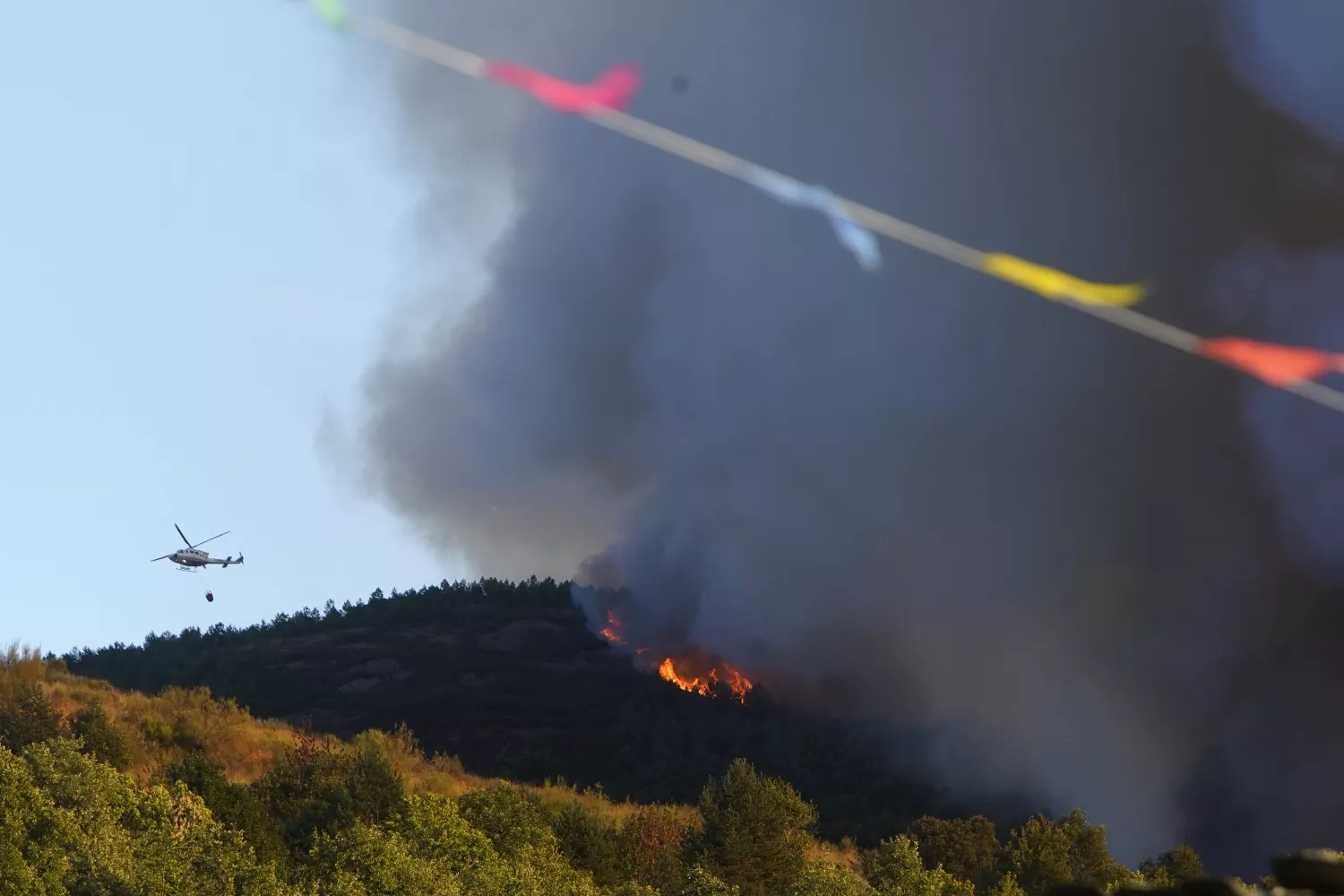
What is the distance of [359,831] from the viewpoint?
70750 millimetres

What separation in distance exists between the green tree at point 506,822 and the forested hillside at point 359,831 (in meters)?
0.12

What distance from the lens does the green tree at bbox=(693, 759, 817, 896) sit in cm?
8700

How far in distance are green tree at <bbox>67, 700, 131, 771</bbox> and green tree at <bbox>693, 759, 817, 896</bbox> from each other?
36.1 meters

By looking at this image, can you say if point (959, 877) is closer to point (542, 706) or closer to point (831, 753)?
point (831, 753)

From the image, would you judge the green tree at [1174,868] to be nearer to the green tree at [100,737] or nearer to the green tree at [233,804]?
the green tree at [233,804]

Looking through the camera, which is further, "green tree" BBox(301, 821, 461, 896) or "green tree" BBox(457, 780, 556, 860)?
"green tree" BBox(457, 780, 556, 860)

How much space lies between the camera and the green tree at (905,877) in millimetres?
78938

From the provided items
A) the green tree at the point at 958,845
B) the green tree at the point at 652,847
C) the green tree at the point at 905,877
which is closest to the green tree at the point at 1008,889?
the green tree at the point at 905,877

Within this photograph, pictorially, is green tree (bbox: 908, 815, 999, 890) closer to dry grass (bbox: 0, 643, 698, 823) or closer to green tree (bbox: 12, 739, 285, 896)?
dry grass (bbox: 0, 643, 698, 823)

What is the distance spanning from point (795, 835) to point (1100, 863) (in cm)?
2467

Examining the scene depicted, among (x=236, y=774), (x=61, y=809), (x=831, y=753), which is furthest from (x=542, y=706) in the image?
(x=61, y=809)

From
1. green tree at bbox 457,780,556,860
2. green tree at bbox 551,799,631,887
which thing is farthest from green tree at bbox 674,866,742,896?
green tree at bbox 551,799,631,887

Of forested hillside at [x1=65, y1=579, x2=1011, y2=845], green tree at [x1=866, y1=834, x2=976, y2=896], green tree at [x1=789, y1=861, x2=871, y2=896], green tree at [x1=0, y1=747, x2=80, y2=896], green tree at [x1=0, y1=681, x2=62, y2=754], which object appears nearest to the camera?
green tree at [x1=0, y1=747, x2=80, y2=896]

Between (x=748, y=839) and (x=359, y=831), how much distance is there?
26.4 metres
